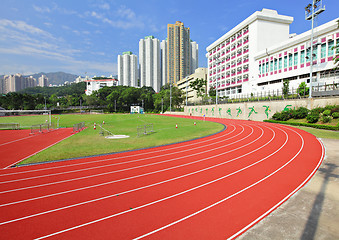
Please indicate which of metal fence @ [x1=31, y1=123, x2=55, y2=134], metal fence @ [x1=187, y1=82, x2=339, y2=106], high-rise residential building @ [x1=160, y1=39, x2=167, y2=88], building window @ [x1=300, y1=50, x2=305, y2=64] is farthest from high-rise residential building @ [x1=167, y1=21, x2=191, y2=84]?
metal fence @ [x1=31, y1=123, x2=55, y2=134]

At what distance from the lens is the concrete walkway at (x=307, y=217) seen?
152 inches

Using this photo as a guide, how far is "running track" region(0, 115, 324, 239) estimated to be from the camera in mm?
4227

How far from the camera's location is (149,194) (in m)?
5.89

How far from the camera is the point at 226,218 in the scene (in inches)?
180

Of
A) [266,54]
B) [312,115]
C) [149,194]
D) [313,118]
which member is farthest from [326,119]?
[266,54]

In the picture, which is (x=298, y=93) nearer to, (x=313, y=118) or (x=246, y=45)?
(x=313, y=118)

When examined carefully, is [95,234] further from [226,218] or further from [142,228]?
[226,218]

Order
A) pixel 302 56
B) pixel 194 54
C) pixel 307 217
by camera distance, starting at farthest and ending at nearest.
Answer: pixel 194 54 < pixel 302 56 < pixel 307 217

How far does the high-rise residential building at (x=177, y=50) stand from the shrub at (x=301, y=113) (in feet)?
411

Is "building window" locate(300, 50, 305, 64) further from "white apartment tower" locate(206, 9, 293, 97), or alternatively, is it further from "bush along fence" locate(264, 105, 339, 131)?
"bush along fence" locate(264, 105, 339, 131)

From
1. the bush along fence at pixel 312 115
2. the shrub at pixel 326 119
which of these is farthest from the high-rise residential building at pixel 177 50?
the shrub at pixel 326 119

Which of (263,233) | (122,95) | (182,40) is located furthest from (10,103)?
(182,40)

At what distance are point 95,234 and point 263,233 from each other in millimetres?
3852

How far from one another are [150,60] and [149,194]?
16593 centimetres
